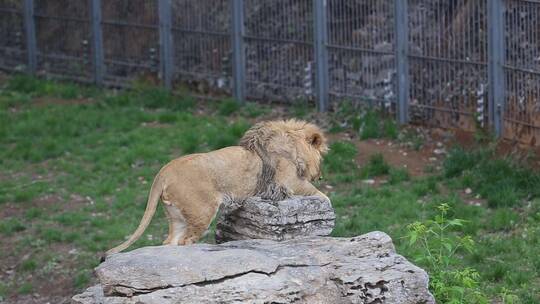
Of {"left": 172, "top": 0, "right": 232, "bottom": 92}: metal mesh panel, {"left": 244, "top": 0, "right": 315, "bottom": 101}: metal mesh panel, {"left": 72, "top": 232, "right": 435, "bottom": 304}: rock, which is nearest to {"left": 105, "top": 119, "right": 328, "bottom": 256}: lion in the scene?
{"left": 72, "top": 232, "right": 435, "bottom": 304}: rock

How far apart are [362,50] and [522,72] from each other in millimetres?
2544

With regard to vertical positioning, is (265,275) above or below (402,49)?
below

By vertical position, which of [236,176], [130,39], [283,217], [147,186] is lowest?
[147,186]

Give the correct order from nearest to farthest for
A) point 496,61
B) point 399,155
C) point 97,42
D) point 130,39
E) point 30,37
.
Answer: point 496,61
point 399,155
point 130,39
point 97,42
point 30,37

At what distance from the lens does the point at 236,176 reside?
888 cm

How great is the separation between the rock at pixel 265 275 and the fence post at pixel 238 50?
780cm

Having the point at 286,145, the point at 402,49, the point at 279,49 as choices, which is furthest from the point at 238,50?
the point at 286,145

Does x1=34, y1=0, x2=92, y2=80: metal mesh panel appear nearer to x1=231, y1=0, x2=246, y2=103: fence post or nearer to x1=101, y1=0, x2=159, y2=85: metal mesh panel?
x1=101, y1=0, x2=159, y2=85: metal mesh panel

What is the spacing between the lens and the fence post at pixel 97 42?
1728cm

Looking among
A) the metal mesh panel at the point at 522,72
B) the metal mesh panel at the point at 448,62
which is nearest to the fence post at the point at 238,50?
the metal mesh panel at the point at 448,62

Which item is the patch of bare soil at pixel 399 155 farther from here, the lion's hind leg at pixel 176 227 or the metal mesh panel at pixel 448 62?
the lion's hind leg at pixel 176 227

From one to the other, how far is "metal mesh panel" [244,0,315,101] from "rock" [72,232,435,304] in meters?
7.19

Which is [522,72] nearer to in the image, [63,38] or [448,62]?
[448,62]

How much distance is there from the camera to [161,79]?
16.7 meters
